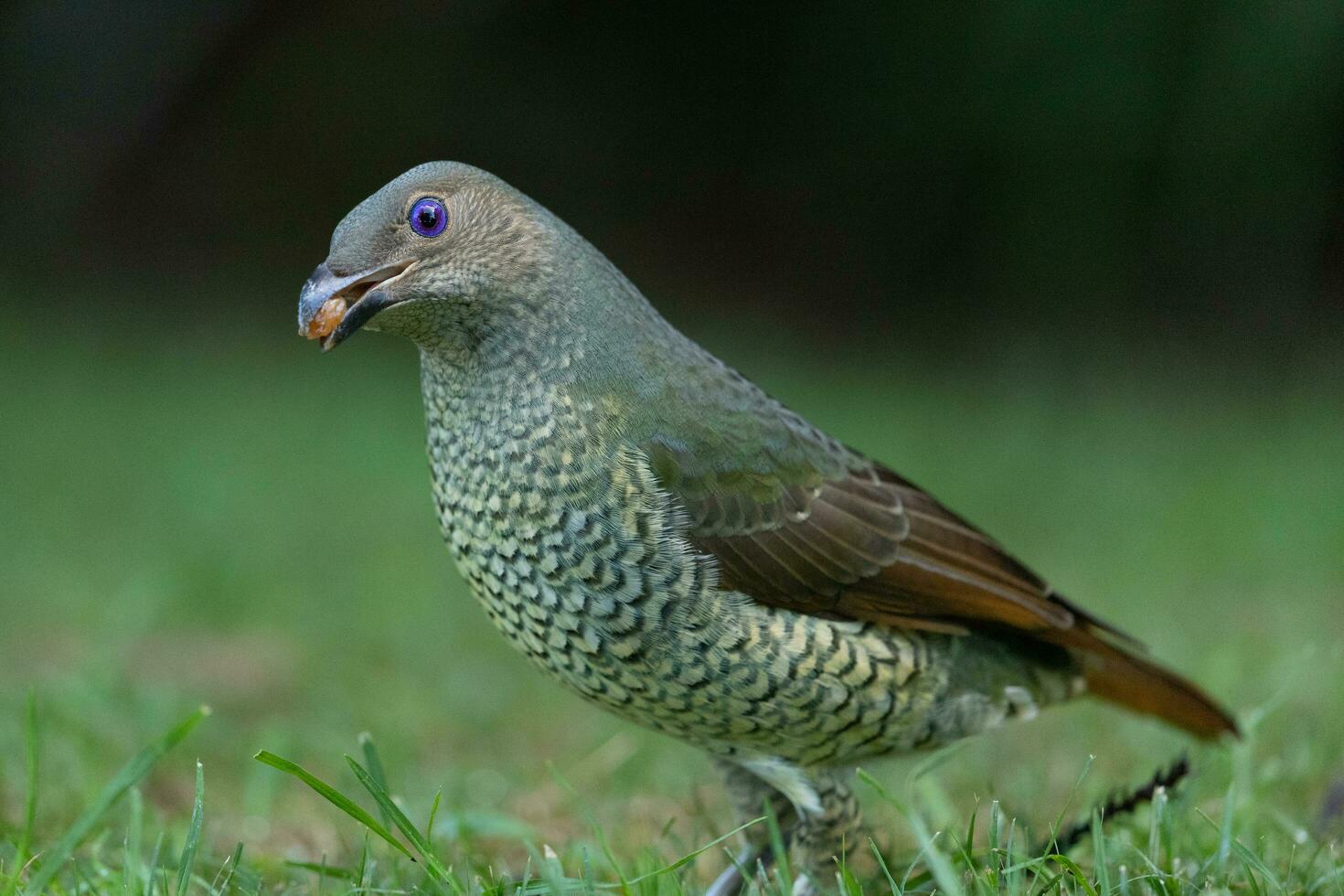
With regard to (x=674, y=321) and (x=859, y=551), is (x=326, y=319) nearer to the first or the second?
(x=859, y=551)

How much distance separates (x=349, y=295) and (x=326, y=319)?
0.25ft

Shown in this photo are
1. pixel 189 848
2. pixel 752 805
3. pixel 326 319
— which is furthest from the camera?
pixel 752 805

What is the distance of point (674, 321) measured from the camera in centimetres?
1186

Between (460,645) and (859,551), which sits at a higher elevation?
(859,551)

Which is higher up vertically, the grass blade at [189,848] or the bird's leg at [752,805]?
the bird's leg at [752,805]

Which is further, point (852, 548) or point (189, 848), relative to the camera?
point (852, 548)

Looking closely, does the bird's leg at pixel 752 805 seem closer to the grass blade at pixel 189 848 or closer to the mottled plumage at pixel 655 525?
the mottled plumage at pixel 655 525

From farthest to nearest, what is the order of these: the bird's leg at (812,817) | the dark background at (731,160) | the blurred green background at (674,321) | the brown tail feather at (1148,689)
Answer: the dark background at (731,160), the blurred green background at (674,321), the brown tail feather at (1148,689), the bird's leg at (812,817)

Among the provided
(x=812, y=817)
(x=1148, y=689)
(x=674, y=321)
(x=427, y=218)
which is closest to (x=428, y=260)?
(x=427, y=218)

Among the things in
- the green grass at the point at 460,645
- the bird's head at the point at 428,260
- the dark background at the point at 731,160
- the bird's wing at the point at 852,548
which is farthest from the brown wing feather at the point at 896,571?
the dark background at the point at 731,160

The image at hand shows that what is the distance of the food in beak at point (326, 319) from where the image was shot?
271 centimetres

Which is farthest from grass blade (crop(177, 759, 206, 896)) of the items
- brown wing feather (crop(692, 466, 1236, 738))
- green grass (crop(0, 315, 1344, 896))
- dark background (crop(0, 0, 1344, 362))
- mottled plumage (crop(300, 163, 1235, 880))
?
dark background (crop(0, 0, 1344, 362))

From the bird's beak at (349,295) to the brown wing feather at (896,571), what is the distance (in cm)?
73

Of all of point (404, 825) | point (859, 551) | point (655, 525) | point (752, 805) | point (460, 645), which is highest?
point (859, 551)
